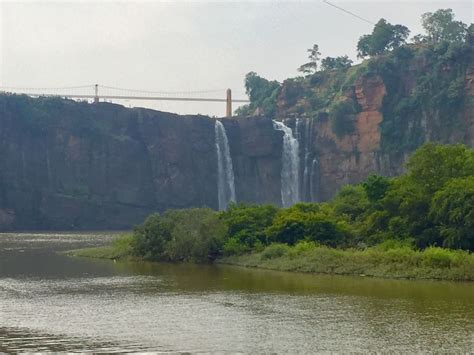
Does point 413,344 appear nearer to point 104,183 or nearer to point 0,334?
point 0,334

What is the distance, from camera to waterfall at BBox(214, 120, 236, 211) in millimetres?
105250

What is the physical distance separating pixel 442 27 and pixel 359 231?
75330mm

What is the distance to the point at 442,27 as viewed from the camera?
115125mm

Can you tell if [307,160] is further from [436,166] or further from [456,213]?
[456,213]

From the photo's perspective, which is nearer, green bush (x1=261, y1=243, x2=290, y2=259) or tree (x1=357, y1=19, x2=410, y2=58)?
green bush (x1=261, y1=243, x2=290, y2=259)

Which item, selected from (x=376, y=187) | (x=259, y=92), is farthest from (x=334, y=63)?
(x=376, y=187)

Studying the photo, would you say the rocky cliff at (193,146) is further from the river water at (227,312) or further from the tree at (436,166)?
the river water at (227,312)

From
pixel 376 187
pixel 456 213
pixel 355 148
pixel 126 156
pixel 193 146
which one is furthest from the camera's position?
pixel 193 146

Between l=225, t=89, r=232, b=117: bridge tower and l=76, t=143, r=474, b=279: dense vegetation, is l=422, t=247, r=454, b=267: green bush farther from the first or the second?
l=225, t=89, r=232, b=117: bridge tower

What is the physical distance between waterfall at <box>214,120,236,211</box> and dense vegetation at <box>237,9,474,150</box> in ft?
32.1

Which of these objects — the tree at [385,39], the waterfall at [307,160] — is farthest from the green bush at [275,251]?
the tree at [385,39]

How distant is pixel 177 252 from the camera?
47656mm

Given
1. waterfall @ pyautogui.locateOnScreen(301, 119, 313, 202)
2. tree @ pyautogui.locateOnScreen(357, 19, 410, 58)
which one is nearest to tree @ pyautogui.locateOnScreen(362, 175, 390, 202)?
waterfall @ pyautogui.locateOnScreen(301, 119, 313, 202)

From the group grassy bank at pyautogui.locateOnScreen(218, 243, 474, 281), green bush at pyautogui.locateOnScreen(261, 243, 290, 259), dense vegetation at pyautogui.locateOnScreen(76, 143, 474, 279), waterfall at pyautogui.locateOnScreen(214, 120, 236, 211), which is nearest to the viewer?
grassy bank at pyautogui.locateOnScreen(218, 243, 474, 281)
